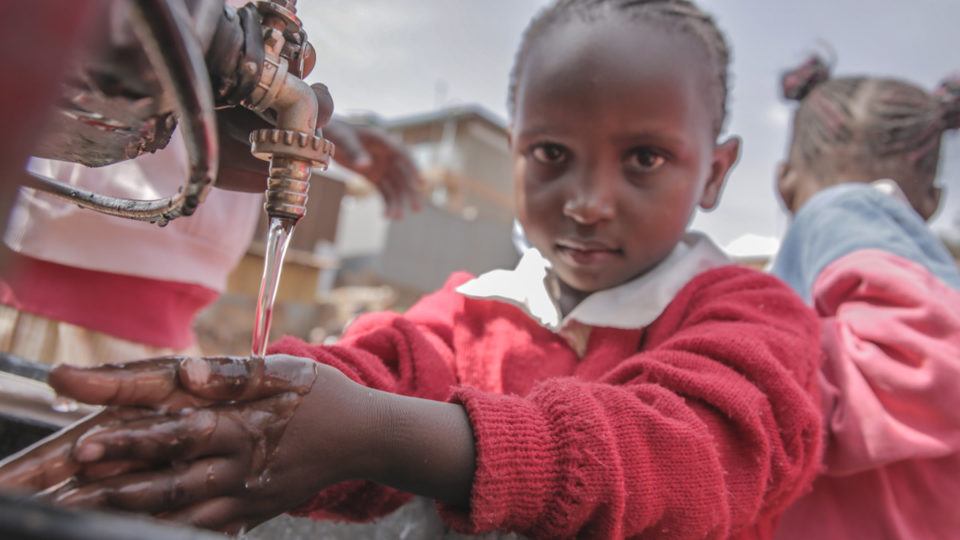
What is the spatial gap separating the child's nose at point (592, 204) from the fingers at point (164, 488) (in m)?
0.68

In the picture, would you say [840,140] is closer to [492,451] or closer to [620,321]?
[620,321]

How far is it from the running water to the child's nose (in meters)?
0.55

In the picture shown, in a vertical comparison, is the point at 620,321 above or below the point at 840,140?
below

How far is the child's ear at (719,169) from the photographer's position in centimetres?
134

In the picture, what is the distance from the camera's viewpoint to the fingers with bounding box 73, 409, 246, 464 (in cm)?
52

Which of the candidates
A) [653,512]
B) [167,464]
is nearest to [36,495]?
[167,464]

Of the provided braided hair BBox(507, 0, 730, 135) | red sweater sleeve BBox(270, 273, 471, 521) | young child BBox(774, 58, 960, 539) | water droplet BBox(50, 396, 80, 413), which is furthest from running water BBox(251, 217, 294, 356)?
young child BBox(774, 58, 960, 539)

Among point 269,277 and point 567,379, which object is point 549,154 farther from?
point 269,277

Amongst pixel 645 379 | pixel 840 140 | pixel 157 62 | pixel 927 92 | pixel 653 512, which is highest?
pixel 927 92

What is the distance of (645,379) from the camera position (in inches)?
35.3

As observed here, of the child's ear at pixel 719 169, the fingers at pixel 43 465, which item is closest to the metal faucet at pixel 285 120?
the fingers at pixel 43 465

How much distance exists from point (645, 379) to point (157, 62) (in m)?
0.68

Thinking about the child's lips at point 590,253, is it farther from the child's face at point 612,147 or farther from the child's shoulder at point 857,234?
the child's shoulder at point 857,234

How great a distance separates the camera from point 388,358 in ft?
3.52
